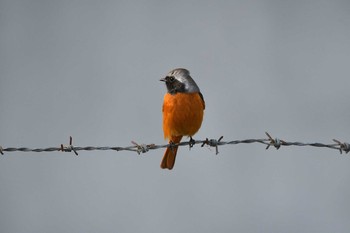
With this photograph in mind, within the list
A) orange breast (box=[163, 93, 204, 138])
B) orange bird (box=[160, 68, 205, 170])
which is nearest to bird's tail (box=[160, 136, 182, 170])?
orange bird (box=[160, 68, 205, 170])

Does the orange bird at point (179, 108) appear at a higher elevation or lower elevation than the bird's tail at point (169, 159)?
higher

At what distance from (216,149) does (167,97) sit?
1585mm

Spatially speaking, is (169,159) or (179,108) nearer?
(179,108)

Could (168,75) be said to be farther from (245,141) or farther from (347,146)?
(347,146)

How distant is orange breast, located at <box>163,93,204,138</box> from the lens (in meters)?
6.40

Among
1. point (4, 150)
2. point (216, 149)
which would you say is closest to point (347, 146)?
point (216, 149)

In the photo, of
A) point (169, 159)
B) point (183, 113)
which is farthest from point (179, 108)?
point (169, 159)

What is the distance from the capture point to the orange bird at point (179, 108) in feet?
21.1

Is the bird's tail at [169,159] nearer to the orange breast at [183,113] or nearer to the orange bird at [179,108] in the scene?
the orange bird at [179,108]

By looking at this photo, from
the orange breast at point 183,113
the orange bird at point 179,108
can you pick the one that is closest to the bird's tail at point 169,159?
the orange bird at point 179,108

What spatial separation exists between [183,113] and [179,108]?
87 mm

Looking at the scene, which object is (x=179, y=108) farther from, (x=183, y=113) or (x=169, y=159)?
(x=169, y=159)

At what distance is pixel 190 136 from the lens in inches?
268

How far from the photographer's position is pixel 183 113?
638 cm
